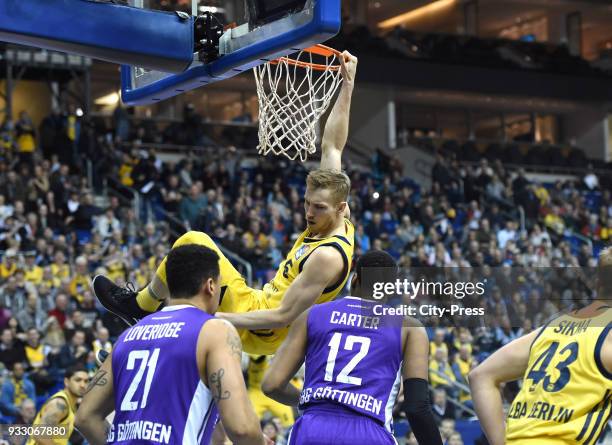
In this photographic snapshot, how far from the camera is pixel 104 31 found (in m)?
5.76

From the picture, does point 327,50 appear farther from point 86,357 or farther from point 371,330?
point 86,357

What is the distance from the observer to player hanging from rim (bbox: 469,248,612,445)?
183 inches

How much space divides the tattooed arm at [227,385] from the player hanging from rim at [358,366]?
109 cm

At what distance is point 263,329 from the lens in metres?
6.44

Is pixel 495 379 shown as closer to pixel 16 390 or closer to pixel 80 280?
pixel 16 390

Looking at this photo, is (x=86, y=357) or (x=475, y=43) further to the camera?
(x=475, y=43)

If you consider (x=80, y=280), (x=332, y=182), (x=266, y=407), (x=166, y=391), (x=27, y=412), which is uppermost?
(x=332, y=182)

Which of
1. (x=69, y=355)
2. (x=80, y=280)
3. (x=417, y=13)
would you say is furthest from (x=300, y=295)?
(x=417, y=13)

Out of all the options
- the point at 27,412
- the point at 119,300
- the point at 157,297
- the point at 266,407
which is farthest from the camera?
the point at 266,407

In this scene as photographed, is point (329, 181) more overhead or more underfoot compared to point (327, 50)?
more underfoot

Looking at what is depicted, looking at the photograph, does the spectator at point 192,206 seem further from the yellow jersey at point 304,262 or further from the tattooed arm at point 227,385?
the tattooed arm at point 227,385

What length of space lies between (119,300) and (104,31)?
1.88 meters

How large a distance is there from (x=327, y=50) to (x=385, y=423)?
3.27 m

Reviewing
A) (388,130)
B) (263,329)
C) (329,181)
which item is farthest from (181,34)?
(388,130)
